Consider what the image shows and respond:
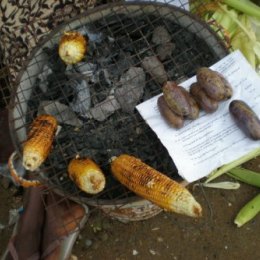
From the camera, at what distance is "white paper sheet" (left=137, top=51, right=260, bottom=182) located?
2.35 meters

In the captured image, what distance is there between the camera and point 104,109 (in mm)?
2645

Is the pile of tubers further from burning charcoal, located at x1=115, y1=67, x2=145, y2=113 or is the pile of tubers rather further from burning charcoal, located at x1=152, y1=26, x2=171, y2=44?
burning charcoal, located at x1=152, y1=26, x2=171, y2=44

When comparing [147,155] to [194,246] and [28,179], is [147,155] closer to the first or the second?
[28,179]

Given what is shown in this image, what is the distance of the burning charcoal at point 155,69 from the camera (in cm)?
270

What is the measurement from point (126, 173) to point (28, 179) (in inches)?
28.7

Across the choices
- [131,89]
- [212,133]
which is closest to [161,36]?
[131,89]

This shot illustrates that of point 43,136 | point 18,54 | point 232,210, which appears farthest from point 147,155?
point 18,54

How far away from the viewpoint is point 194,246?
3.30 metres

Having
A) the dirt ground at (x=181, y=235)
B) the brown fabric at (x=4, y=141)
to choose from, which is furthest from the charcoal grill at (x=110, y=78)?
the brown fabric at (x=4, y=141)

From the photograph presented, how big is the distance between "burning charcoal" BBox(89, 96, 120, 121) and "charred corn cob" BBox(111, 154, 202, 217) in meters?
0.36

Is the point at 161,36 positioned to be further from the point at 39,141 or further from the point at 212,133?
the point at 39,141

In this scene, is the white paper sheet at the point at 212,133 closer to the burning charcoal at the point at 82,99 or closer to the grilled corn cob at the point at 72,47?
the burning charcoal at the point at 82,99

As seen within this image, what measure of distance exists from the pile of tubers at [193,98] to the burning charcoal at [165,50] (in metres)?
0.33

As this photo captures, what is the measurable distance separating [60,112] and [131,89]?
0.46m
